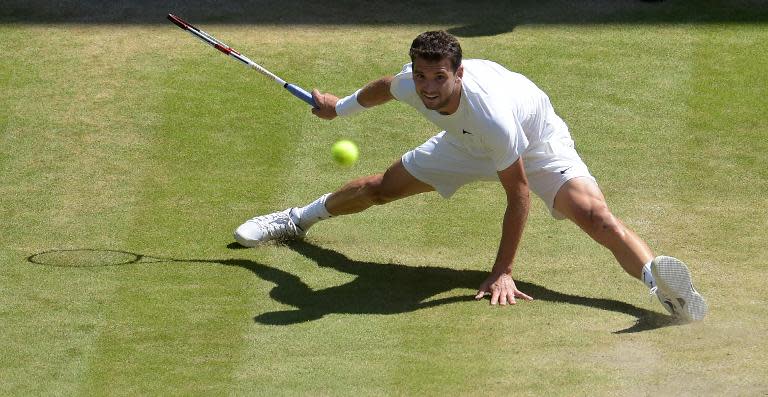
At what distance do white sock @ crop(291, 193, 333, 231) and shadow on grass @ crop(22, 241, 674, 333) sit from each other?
175 millimetres

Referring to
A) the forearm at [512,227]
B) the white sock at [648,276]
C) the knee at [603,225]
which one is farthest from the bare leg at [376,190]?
the white sock at [648,276]

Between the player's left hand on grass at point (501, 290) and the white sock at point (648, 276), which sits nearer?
the white sock at point (648, 276)

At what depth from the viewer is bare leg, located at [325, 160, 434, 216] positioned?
9.22 meters

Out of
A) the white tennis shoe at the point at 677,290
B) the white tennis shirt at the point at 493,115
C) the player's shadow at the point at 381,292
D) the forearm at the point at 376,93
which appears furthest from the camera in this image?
the forearm at the point at 376,93

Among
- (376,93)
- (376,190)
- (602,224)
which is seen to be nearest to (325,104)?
(376,93)

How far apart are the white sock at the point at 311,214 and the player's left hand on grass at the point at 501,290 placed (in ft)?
4.93

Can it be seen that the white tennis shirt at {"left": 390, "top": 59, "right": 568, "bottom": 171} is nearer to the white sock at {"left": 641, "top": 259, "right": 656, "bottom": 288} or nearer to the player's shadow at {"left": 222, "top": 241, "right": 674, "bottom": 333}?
the player's shadow at {"left": 222, "top": 241, "right": 674, "bottom": 333}

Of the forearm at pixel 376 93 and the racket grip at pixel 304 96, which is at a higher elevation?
the forearm at pixel 376 93

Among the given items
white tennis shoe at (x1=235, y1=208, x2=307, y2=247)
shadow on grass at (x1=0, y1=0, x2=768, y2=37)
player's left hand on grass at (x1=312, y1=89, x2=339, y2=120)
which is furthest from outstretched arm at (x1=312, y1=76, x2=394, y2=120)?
shadow on grass at (x1=0, y1=0, x2=768, y2=37)

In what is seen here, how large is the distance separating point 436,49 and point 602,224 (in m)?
1.52

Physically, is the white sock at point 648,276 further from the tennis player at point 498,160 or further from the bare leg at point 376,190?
the bare leg at point 376,190

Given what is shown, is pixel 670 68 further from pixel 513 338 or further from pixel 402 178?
pixel 513 338

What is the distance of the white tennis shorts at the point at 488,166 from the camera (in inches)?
341

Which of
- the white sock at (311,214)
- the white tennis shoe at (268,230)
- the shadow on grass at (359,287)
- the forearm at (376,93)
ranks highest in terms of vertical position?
the forearm at (376,93)
